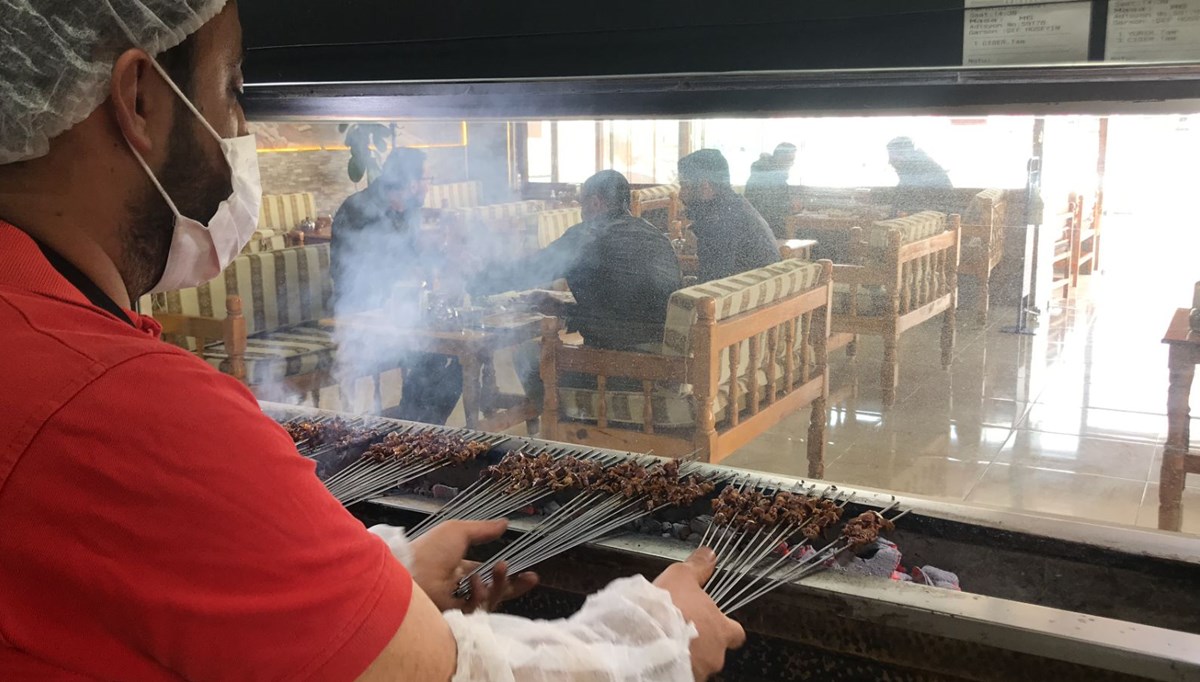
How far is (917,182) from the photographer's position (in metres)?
2.90

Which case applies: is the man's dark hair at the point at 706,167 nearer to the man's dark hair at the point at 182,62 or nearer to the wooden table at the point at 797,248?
the wooden table at the point at 797,248

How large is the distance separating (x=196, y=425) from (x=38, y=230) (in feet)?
1.23

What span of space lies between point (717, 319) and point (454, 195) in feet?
4.93

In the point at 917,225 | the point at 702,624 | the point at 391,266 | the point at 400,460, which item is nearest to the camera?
the point at 702,624

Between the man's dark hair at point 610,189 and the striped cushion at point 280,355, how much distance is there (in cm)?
203

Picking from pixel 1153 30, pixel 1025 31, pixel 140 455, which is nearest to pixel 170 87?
pixel 140 455

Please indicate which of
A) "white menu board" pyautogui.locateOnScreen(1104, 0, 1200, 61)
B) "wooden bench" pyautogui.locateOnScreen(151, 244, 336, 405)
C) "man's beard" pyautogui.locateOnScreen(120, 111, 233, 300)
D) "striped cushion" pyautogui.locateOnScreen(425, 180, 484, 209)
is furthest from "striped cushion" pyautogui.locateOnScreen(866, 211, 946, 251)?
"wooden bench" pyautogui.locateOnScreen(151, 244, 336, 405)

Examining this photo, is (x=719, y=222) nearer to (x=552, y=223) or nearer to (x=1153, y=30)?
(x=552, y=223)

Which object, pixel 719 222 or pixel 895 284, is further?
pixel 719 222

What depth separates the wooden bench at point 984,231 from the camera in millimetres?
2881

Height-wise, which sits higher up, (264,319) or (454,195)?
(454,195)

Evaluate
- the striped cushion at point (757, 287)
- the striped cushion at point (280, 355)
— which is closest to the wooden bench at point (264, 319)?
the striped cushion at point (280, 355)

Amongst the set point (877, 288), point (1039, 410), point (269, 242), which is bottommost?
point (1039, 410)

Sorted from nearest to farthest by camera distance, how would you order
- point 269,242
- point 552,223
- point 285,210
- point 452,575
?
1. point 452,575
2. point 552,223
3. point 269,242
4. point 285,210
